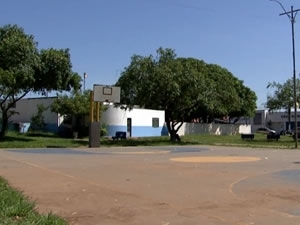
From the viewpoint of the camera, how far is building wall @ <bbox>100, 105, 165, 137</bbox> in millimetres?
55969

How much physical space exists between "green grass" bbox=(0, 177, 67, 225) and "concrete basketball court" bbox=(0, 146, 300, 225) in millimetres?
446

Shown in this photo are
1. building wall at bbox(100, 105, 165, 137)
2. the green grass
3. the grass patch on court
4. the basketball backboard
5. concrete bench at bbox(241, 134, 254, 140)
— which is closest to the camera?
the green grass

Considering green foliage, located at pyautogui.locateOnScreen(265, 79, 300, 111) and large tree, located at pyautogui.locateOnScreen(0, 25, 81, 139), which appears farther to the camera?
green foliage, located at pyautogui.locateOnScreen(265, 79, 300, 111)

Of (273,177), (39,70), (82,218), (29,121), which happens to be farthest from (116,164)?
(29,121)

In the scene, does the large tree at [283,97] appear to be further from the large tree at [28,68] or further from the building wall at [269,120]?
the building wall at [269,120]

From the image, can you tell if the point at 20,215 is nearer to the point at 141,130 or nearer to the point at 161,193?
the point at 161,193

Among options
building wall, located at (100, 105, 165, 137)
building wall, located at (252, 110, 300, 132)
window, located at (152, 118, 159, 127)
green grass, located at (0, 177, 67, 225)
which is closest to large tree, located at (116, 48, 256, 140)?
building wall, located at (100, 105, 165, 137)

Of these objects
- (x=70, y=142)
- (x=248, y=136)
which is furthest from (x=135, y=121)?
(x=70, y=142)

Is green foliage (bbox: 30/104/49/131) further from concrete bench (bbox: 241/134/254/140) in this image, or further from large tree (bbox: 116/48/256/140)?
concrete bench (bbox: 241/134/254/140)

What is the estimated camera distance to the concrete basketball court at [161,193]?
31.4 ft

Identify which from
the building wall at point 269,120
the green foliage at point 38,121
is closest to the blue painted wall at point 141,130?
the green foliage at point 38,121

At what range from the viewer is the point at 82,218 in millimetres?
9211

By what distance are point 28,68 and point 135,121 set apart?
2209 cm

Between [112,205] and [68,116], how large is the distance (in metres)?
44.0
